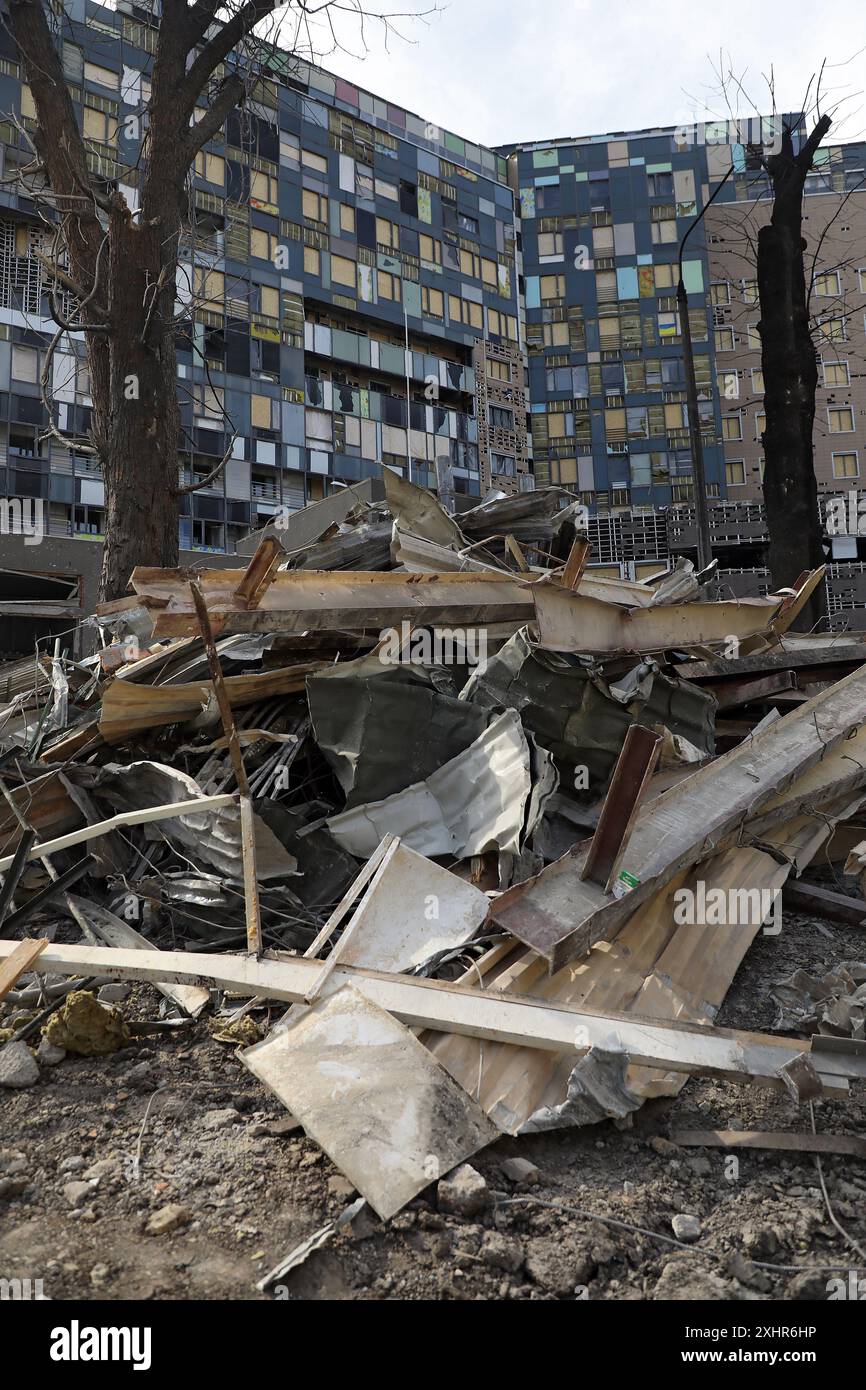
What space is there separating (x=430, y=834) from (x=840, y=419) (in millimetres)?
40076

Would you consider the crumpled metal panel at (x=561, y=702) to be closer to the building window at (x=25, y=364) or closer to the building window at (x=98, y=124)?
the building window at (x=25, y=364)

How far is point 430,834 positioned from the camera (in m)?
4.07

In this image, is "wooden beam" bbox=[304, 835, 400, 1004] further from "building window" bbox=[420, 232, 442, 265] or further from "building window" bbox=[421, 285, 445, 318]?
"building window" bbox=[420, 232, 442, 265]

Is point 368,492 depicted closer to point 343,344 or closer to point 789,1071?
point 789,1071

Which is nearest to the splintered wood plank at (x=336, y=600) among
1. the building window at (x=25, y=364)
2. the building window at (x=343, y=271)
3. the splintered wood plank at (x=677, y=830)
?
the splintered wood plank at (x=677, y=830)

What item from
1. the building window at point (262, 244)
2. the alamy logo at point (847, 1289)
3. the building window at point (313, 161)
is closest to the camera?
the alamy logo at point (847, 1289)

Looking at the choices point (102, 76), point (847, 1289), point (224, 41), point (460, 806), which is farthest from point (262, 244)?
point (847, 1289)

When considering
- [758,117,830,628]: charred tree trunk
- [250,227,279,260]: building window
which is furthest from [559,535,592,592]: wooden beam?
[250,227,279,260]: building window

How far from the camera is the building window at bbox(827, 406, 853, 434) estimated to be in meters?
37.1

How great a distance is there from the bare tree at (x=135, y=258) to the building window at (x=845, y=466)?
35548mm

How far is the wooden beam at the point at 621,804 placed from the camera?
3006 millimetres

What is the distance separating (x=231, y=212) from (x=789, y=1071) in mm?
35986

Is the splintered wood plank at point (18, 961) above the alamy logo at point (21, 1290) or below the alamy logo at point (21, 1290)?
above

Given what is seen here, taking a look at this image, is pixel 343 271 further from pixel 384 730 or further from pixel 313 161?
pixel 384 730
